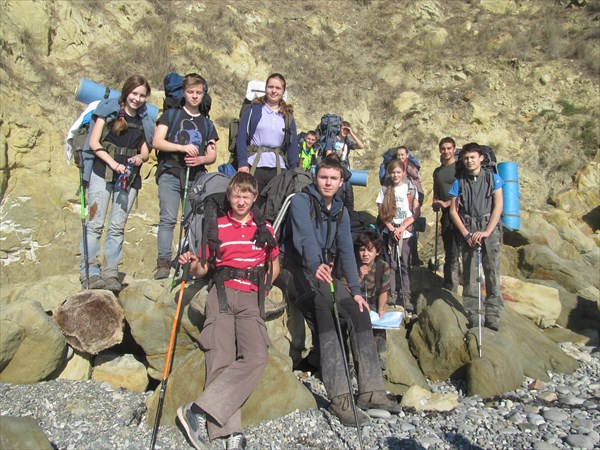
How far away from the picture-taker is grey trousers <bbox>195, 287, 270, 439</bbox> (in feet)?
13.1

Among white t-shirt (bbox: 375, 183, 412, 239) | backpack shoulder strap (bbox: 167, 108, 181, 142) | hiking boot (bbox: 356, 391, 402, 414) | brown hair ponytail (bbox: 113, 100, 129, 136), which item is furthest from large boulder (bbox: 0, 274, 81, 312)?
white t-shirt (bbox: 375, 183, 412, 239)

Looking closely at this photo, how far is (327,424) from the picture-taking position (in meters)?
4.45

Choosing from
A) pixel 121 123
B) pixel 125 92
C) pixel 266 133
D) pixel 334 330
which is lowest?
pixel 334 330

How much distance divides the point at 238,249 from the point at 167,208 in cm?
152

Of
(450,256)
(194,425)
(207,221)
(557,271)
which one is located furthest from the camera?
(557,271)

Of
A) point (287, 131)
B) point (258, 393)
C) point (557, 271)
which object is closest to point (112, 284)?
point (258, 393)

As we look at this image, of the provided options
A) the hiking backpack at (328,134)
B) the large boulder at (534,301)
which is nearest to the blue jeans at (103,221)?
the hiking backpack at (328,134)

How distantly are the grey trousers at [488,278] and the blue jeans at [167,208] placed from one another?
3.65 meters

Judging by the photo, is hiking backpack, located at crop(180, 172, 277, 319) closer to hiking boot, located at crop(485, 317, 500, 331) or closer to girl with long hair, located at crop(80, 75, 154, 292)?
girl with long hair, located at crop(80, 75, 154, 292)

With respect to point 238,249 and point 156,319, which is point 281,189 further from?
point 156,319

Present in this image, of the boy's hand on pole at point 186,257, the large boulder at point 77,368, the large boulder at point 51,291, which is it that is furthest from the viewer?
the large boulder at point 51,291

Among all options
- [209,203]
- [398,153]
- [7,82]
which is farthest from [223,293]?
[7,82]

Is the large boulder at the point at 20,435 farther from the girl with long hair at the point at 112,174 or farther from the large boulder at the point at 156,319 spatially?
the girl with long hair at the point at 112,174

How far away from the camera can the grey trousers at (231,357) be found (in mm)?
4008
